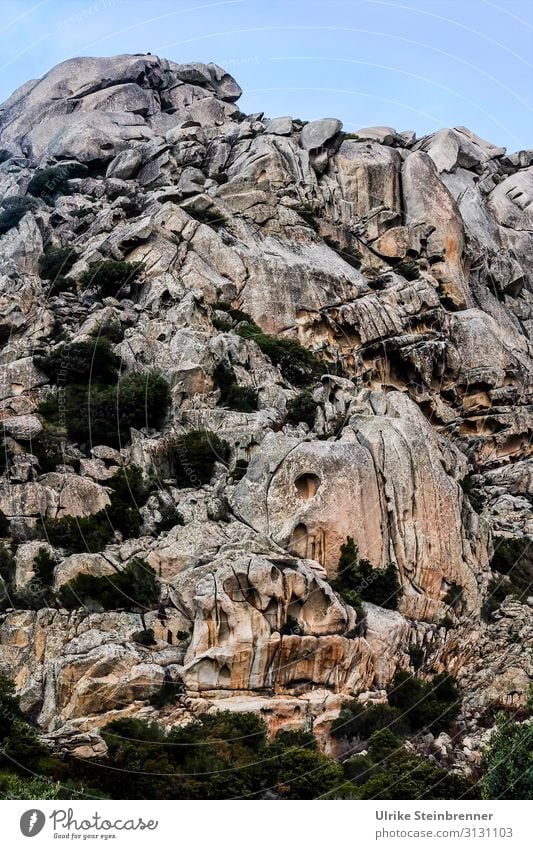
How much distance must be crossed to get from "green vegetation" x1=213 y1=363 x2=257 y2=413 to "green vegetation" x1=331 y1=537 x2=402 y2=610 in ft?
34.0

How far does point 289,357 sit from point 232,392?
7105 mm

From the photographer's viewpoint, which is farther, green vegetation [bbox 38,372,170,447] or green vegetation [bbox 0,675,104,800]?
green vegetation [bbox 38,372,170,447]

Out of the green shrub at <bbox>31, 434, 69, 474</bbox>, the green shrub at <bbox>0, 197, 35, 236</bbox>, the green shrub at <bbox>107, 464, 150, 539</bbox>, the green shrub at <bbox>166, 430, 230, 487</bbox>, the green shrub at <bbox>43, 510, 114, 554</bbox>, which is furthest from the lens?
the green shrub at <bbox>0, 197, 35, 236</bbox>

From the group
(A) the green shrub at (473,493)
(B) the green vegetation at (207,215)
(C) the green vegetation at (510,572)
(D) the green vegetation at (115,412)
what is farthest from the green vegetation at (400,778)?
(B) the green vegetation at (207,215)

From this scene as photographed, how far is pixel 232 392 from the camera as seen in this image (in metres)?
53.5

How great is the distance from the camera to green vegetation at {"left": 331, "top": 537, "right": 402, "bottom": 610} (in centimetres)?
4428

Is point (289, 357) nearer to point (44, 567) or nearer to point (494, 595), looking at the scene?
point (494, 595)

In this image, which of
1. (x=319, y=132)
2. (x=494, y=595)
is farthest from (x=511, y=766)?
(x=319, y=132)

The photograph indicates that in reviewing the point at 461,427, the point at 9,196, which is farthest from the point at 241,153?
the point at 461,427

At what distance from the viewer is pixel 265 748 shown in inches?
1403

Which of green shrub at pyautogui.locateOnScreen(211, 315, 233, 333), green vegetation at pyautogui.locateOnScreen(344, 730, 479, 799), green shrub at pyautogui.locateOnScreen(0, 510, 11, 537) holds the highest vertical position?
green shrub at pyautogui.locateOnScreen(211, 315, 233, 333)

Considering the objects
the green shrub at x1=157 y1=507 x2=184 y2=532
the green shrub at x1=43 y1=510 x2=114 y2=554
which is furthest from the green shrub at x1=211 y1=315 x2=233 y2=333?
the green shrub at x1=43 y1=510 x2=114 y2=554

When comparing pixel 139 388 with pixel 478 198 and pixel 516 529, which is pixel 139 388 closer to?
pixel 516 529
